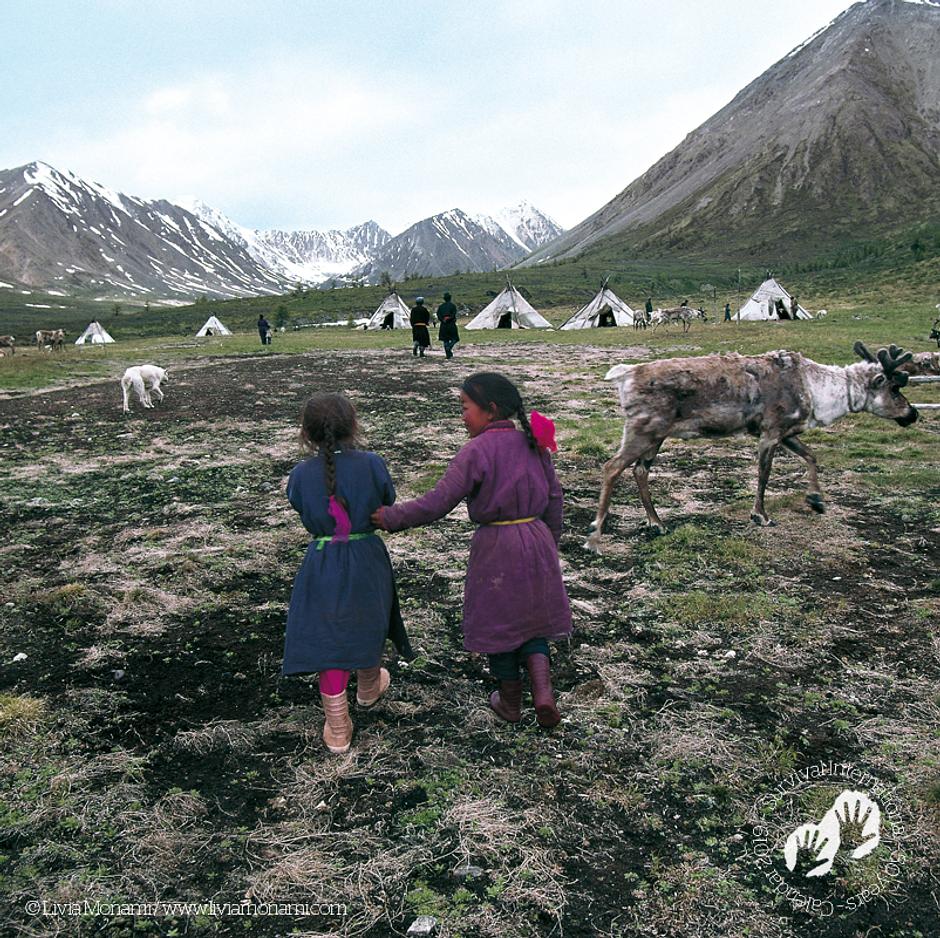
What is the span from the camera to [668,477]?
970 cm

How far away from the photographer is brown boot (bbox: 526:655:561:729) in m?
4.02

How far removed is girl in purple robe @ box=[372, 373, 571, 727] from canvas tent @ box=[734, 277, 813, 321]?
42991 mm

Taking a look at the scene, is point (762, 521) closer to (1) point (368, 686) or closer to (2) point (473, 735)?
(2) point (473, 735)

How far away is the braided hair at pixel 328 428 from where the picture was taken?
156 inches

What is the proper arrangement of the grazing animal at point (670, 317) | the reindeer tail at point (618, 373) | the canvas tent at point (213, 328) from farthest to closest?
1. the canvas tent at point (213, 328)
2. the grazing animal at point (670, 317)
3. the reindeer tail at point (618, 373)

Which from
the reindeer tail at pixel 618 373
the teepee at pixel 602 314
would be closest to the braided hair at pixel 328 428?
the reindeer tail at pixel 618 373

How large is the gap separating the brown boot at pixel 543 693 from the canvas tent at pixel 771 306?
142 ft

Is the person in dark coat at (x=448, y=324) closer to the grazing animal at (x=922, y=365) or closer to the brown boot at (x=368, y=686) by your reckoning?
the grazing animal at (x=922, y=365)

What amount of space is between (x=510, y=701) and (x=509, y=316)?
1645 inches

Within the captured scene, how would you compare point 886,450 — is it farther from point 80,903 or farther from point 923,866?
point 80,903

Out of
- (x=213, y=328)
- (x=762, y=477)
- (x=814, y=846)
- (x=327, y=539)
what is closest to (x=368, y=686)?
(x=327, y=539)

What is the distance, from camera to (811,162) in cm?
14850

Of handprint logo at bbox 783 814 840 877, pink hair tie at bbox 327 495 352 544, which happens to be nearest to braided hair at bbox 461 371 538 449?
pink hair tie at bbox 327 495 352 544

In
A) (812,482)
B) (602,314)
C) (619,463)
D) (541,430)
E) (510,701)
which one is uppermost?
(602,314)
